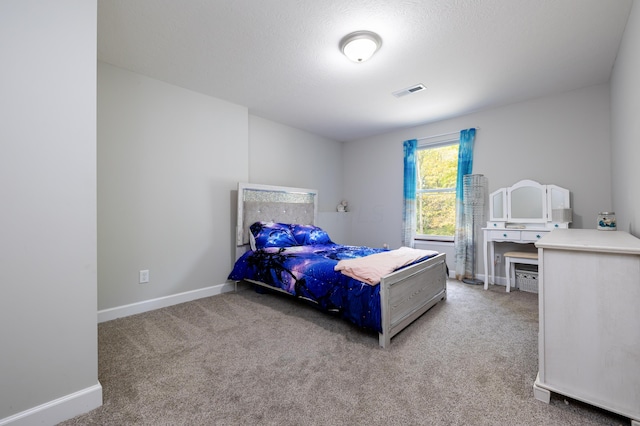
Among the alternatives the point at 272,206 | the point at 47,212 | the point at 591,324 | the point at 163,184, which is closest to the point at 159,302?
the point at 163,184

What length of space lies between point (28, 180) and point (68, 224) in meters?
0.25

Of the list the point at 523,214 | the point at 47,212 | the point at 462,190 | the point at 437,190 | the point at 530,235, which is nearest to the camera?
the point at 47,212

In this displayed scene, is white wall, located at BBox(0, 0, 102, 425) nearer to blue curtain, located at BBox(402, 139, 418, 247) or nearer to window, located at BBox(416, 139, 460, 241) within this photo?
blue curtain, located at BBox(402, 139, 418, 247)

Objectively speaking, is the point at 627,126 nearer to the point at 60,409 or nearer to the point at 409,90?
the point at 409,90

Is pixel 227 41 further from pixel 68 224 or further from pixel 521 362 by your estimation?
pixel 521 362

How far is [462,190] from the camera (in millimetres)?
3949

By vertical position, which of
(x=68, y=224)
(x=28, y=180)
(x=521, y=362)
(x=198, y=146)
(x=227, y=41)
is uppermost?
(x=227, y=41)

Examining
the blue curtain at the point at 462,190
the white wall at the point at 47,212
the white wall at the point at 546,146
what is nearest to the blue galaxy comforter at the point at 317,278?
the white wall at the point at 47,212

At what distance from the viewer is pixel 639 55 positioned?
5.64 ft

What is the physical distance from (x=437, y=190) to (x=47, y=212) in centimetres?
447

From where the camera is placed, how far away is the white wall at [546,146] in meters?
3.05

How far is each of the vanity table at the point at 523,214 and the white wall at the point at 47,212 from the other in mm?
4007

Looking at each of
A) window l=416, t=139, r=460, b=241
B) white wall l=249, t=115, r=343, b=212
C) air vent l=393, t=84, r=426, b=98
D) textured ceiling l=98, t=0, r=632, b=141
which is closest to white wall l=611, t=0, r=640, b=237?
textured ceiling l=98, t=0, r=632, b=141

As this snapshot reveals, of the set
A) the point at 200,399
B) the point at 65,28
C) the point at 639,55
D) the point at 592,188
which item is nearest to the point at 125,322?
the point at 200,399
